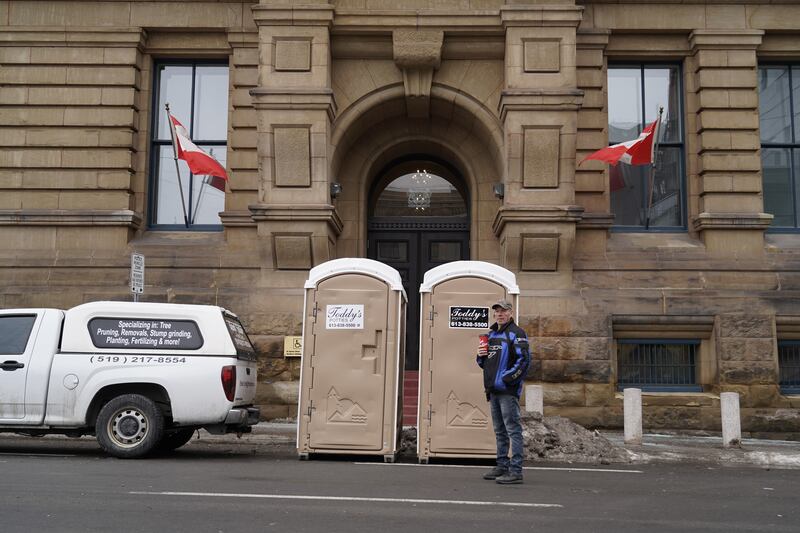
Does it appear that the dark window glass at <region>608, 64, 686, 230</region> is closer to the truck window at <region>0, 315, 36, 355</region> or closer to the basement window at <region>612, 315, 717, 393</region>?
the basement window at <region>612, 315, 717, 393</region>

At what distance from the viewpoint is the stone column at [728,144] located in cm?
1522

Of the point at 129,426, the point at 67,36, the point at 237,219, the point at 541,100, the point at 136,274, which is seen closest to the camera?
the point at 129,426

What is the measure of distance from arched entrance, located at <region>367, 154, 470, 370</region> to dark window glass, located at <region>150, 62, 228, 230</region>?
341 cm

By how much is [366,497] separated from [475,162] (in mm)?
10388

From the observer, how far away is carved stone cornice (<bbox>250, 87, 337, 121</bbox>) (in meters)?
14.8

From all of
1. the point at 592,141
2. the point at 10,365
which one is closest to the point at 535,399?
the point at 592,141

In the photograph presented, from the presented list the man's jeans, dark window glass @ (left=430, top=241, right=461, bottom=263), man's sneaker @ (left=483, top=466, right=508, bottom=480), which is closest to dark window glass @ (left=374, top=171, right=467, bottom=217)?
dark window glass @ (left=430, top=241, right=461, bottom=263)

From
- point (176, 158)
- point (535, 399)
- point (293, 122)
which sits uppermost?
point (293, 122)

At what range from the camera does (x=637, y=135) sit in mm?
16359

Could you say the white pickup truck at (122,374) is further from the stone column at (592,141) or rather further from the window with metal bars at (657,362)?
the window with metal bars at (657,362)

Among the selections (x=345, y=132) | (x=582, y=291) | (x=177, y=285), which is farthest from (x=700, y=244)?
(x=177, y=285)

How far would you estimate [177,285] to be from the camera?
15.4 meters

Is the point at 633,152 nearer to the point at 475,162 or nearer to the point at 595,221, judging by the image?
the point at 595,221

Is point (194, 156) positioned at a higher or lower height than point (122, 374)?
higher
